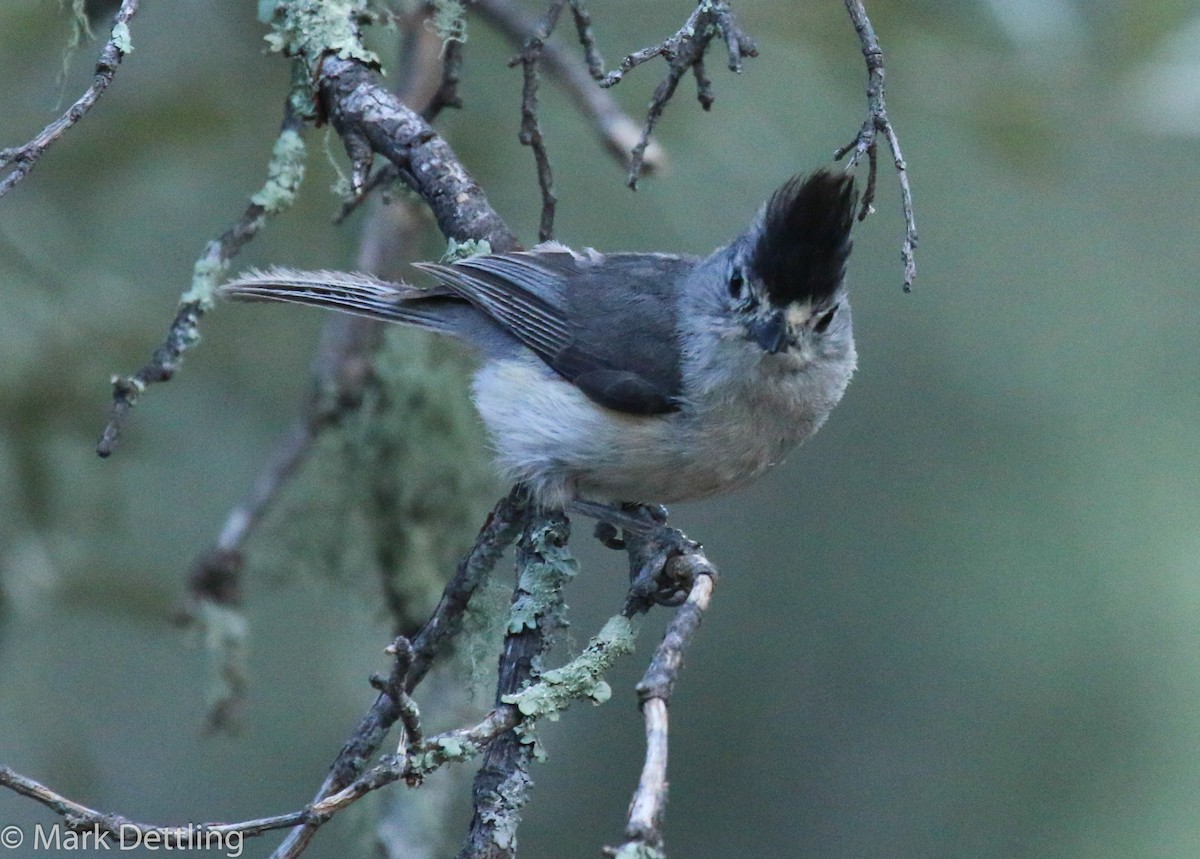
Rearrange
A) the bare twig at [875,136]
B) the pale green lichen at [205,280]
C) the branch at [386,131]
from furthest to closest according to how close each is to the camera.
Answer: the branch at [386,131] < the pale green lichen at [205,280] < the bare twig at [875,136]

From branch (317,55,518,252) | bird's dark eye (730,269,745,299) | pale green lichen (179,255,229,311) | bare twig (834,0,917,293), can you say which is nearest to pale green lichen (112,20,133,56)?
pale green lichen (179,255,229,311)

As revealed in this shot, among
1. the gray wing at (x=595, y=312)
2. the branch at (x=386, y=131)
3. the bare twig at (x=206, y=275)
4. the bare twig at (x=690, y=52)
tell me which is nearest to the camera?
the bare twig at (x=690, y=52)

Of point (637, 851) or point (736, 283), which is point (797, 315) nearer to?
point (736, 283)

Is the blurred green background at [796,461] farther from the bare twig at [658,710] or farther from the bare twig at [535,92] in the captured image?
the bare twig at [658,710]

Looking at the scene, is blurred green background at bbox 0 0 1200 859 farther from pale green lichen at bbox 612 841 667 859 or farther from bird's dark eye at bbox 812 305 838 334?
pale green lichen at bbox 612 841 667 859

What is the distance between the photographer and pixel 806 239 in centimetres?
290

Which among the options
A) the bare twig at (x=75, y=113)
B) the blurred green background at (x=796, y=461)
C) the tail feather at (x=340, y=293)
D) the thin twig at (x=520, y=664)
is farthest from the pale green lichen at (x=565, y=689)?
the blurred green background at (x=796, y=461)

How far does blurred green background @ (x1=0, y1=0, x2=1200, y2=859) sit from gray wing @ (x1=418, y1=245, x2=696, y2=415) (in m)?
0.67

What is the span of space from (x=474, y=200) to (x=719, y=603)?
2.54 metres

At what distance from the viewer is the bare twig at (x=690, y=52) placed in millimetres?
2260

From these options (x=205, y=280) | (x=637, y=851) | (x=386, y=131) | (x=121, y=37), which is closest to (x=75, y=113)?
(x=121, y=37)

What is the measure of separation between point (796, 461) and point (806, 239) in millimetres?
2473

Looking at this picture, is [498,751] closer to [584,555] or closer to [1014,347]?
[584,555]

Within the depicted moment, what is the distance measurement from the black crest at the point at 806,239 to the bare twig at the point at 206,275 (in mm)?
1054
